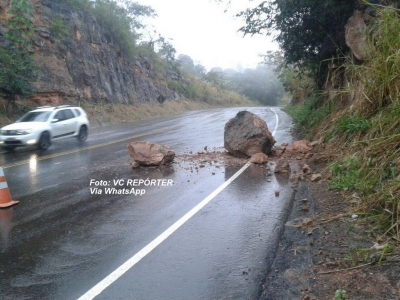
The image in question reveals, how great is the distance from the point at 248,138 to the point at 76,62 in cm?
2318

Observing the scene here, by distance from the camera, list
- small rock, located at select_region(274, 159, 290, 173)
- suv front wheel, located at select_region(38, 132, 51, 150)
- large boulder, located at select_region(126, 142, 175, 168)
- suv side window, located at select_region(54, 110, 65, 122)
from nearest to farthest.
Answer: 1. small rock, located at select_region(274, 159, 290, 173)
2. large boulder, located at select_region(126, 142, 175, 168)
3. suv front wheel, located at select_region(38, 132, 51, 150)
4. suv side window, located at select_region(54, 110, 65, 122)

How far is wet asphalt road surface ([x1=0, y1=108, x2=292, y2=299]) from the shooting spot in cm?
434

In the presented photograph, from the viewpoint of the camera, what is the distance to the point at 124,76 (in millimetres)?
40781

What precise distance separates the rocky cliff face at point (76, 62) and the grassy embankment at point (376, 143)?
21708mm

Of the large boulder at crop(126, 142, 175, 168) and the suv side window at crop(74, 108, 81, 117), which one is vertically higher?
the suv side window at crop(74, 108, 81, 117)

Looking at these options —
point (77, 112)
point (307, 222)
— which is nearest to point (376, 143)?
point (307, 222)

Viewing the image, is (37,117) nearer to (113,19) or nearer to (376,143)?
(376,143)

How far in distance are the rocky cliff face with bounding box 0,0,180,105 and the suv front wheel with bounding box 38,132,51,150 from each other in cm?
1152

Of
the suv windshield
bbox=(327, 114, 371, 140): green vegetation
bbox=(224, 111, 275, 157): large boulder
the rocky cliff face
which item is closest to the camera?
bbox=(327, 114, 371, 140): green vegetation

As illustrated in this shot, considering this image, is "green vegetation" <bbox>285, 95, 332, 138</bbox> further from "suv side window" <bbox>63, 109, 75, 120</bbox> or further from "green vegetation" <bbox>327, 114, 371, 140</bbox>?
"suv side window" <bbox>63, 109, 75, 120</bbox>

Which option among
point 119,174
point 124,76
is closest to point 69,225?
point 119,174

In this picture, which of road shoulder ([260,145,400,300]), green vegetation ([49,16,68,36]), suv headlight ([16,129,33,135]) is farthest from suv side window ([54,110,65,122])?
green vegetation ([49,16,68,36])

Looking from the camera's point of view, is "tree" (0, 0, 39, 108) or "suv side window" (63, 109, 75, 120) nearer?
"suv side window" (63, 109, 75, 120)

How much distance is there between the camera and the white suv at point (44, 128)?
14.8 metres
